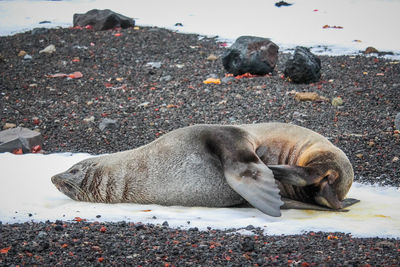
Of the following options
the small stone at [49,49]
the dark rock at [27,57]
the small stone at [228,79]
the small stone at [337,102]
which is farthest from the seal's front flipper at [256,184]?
the small stone at [49,49]

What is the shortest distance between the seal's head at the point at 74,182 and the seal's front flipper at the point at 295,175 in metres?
1.86

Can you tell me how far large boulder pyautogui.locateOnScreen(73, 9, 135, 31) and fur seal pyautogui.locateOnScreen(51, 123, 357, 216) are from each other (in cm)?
861

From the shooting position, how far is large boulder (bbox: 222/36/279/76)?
9625mm

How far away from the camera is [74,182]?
5.28 meters

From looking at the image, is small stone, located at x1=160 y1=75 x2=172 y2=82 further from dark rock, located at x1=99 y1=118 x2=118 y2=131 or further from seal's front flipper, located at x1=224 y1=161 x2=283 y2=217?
seal's front flipper, located at x1=224 y1=161 x2=283 y2=217

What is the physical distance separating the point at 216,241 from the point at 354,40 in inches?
378

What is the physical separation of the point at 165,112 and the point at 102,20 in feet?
19.5

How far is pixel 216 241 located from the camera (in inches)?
146

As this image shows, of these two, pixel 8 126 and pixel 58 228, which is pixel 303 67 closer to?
pixel 8 126

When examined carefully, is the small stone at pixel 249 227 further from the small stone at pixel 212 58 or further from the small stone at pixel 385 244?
the small stone at pixel 212 58

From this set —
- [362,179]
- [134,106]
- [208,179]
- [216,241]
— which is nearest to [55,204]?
[208,179]

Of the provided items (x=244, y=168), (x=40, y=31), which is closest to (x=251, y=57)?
(x=244, y=168)

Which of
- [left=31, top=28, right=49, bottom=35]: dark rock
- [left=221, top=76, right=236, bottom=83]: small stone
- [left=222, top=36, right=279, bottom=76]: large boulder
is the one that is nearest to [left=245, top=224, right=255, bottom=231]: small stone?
[left=221, top=76, right=236, bottom=83]: small stone

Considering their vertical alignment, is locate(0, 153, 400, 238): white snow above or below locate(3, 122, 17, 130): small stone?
above
